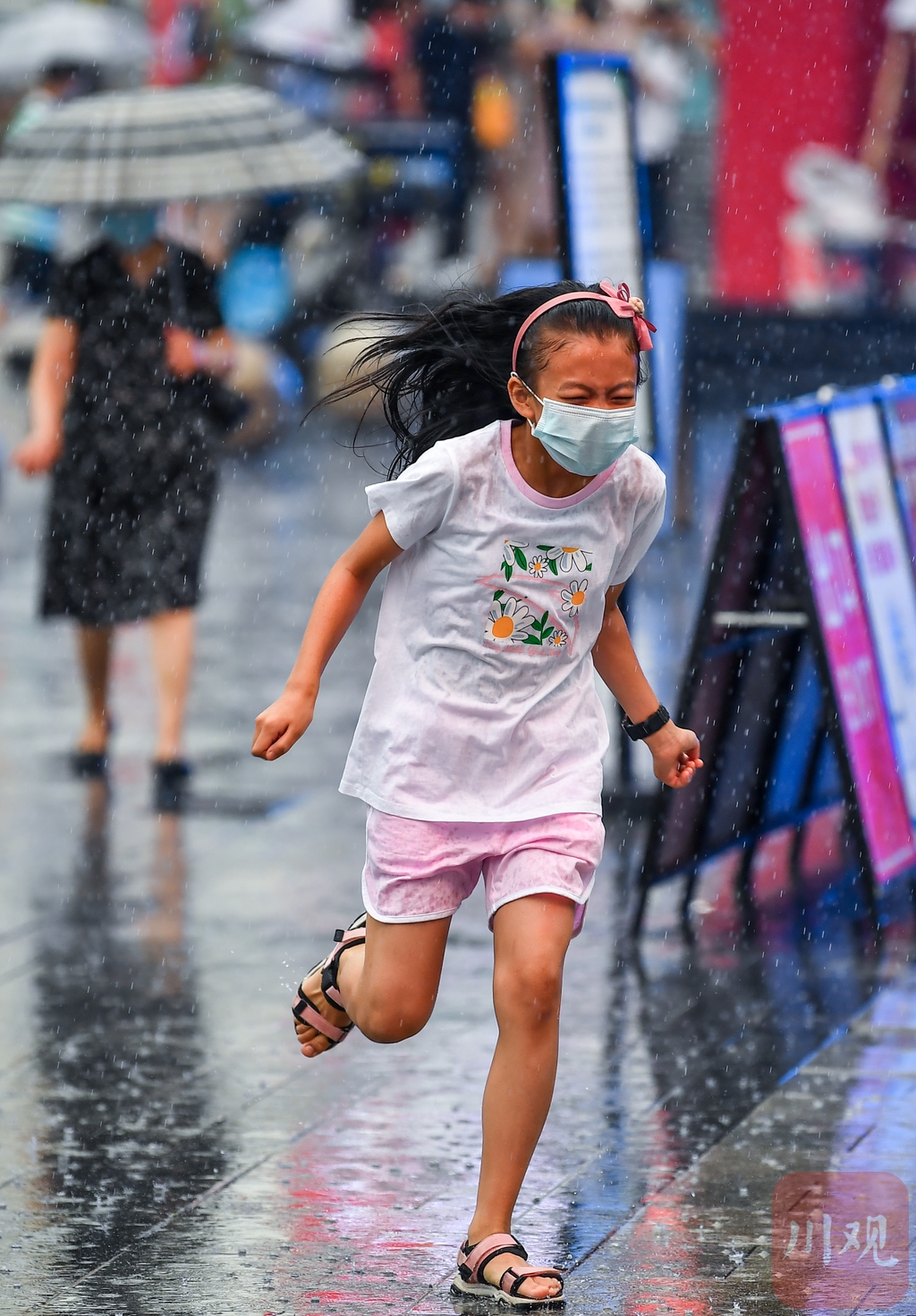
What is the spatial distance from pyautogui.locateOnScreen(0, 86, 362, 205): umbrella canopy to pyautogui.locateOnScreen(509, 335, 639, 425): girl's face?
4.45 meters

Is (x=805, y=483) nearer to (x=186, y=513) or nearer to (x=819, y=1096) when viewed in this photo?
(x=819, y=1096)

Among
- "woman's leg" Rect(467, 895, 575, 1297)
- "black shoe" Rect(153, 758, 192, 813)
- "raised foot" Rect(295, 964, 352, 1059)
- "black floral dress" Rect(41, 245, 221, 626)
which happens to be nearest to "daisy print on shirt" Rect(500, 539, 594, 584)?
"woman's leg" Rect(467, 895, 575, 1297)

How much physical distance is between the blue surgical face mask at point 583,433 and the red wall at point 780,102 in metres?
18.0

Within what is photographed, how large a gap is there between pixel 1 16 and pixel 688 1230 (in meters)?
25.2

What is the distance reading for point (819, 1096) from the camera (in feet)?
17.4

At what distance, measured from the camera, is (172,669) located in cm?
855

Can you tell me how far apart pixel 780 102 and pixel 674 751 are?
18612 mm

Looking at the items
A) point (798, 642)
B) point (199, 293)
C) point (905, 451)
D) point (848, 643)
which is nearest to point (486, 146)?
point (199, 293)

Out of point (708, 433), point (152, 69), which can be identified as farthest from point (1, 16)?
point (708, 433)

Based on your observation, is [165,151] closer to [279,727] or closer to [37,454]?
[37,454]

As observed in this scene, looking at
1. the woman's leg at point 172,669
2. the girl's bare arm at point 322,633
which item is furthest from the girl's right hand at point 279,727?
the woman's leg at point 172,669

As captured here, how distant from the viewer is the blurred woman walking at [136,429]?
8539 mm

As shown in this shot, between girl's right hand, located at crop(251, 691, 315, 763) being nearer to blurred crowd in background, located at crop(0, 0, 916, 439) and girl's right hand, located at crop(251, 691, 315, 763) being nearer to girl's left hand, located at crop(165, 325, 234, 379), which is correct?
girl's left hand, located at crop(165, 325, 234, 379)

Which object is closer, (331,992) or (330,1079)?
(331,992)
